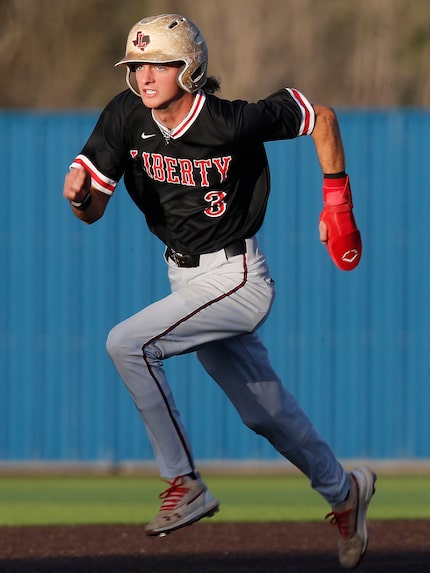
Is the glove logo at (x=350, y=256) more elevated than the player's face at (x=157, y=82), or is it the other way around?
the player's face at (x=157, y=82)

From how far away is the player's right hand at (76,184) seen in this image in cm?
614

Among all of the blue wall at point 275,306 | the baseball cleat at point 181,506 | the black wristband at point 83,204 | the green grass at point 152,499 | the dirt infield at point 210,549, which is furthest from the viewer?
the blue wall at point 275,306

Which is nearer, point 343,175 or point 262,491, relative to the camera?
point 343,175

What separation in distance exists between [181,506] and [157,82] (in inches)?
69.9

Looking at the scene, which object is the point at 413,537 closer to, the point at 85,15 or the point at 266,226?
the point at 266,226

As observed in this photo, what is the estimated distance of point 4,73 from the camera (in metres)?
19.6

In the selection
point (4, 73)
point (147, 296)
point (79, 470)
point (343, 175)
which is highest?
point (4, 73)

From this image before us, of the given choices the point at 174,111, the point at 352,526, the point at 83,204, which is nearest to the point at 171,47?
the point at 174,111

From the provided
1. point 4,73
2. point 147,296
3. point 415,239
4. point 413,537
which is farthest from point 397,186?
point 4,73

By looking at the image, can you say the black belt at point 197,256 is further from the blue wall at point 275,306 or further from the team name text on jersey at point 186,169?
the blue wall at point 275,306

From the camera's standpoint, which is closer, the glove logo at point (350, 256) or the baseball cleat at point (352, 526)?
the glove logo at point (350, 256)

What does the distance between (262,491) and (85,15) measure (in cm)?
1117

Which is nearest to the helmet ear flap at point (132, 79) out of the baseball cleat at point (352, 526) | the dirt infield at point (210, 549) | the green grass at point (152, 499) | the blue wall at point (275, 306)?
the baseball cleat at point (352, 526)

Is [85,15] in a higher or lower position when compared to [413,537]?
higher
